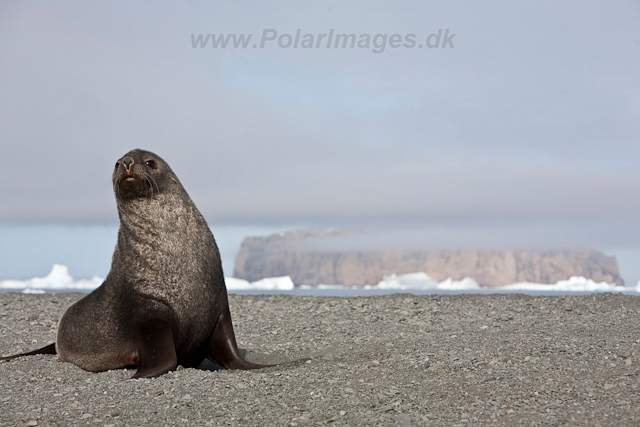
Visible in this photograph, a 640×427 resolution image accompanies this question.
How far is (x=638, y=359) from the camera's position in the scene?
306 inches

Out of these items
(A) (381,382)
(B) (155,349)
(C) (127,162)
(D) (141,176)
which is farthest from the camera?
(D) (141,176)

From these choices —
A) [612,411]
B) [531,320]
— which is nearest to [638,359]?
[612,411]

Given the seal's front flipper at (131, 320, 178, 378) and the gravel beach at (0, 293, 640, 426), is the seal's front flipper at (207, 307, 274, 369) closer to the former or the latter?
the gravel beach at (0, 293, 640, 426)

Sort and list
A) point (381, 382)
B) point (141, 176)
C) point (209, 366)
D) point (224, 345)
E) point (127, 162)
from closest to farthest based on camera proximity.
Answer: point (381, 382) < point (127, 162) < point (141, 176) < point (224, 345) < point (209, 366)

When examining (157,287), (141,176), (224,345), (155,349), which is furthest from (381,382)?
(141,176)

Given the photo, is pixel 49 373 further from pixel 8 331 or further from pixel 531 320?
pixel 531 320

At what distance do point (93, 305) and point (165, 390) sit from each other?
2.36 m

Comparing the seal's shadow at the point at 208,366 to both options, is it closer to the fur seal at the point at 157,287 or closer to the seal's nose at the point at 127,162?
the fur seal at the point at 157,287

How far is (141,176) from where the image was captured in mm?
7625

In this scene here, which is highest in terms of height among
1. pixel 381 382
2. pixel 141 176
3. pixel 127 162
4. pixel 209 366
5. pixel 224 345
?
pixel 127 162

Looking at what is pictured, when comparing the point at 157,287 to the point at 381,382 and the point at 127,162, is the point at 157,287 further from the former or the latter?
the point at 381,382

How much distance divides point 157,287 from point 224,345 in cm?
114

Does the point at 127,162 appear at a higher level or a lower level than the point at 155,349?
higher

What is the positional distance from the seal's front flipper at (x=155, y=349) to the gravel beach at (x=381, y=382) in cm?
25
